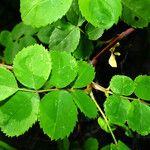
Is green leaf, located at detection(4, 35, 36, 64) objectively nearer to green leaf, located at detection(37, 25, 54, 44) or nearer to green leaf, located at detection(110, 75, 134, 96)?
green leaf, located at detection(37, 25, 54, 44)

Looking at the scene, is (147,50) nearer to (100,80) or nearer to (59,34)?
(100,80)

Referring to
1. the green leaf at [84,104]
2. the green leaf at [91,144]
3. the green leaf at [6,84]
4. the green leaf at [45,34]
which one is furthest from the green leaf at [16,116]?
the green leaf at [91,144]

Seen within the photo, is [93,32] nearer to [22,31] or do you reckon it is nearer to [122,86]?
[122,86]

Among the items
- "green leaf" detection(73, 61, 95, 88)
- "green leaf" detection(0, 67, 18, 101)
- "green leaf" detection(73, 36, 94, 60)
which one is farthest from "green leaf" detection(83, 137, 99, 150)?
"green leaf" detection(0, 67, 18, 101)

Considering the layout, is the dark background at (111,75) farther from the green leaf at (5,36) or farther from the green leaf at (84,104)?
the green leaf at (84,104)

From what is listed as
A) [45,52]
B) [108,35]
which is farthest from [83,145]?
[45,52]
